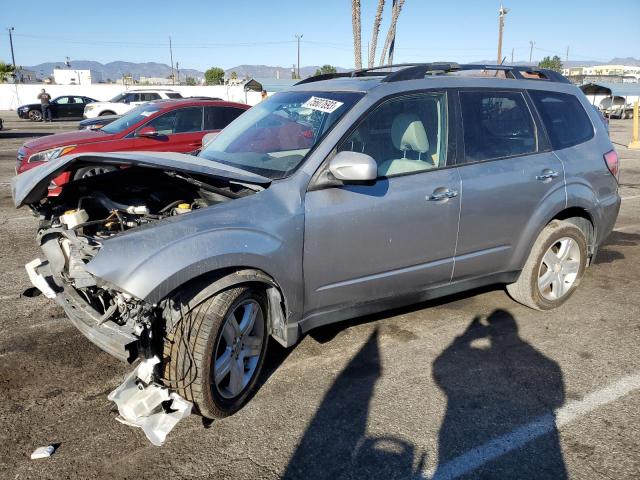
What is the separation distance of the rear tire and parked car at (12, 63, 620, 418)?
2cm

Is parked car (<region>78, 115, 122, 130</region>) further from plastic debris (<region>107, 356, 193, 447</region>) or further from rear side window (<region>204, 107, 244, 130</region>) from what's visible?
plastic debris (<region>107, 356, 193, 447</region>)

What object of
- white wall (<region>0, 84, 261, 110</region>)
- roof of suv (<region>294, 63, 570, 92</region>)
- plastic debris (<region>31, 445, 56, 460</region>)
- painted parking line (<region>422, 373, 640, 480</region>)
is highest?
white wall (<region>0, 84, 261, 110</region>)

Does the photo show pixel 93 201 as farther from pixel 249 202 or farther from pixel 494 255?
pixel 494 255

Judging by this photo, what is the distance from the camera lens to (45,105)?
2864 cm

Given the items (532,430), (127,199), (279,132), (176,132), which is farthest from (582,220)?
(176,132)

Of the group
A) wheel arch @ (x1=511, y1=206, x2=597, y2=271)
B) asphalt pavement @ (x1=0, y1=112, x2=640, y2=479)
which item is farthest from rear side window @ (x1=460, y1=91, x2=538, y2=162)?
asphalt pavement @ (x1=0, y1=112, x2=640, y2=479)

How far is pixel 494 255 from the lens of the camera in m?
4.09

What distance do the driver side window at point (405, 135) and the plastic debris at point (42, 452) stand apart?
7.59 ft

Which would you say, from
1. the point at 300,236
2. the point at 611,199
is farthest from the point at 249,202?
the point at 611,199

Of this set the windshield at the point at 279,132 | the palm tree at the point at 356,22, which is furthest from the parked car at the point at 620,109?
the windshield at the point at 279,132

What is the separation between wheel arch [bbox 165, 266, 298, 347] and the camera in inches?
110

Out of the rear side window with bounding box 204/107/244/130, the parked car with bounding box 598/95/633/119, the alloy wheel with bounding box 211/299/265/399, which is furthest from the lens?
the parked car with bounding box 598/95/633/119

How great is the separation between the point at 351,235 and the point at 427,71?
5.23 ft

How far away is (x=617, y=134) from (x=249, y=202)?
80.9ft
